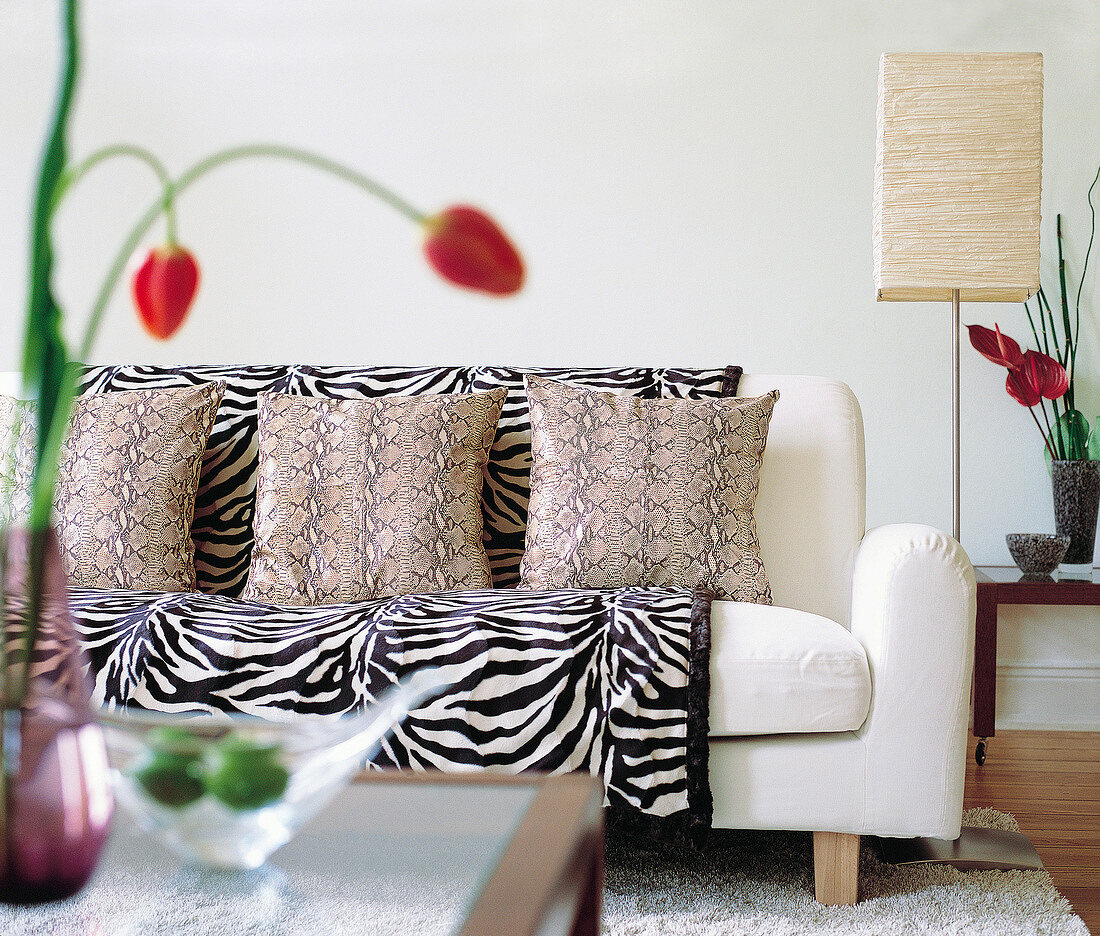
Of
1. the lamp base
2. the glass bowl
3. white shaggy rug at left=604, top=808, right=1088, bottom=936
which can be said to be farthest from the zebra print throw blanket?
the glass bowl

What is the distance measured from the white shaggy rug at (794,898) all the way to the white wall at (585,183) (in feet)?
4.78

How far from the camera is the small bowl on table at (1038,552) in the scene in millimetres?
2699

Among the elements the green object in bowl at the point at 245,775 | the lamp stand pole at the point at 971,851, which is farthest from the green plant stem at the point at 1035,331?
the green object in bowl at the point at 245,775

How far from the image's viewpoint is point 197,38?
3311 mm

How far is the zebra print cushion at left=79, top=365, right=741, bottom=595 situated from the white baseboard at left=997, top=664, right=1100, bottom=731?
4.92 ft

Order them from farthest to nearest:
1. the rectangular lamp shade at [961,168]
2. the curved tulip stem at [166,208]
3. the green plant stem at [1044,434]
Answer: the green plant stem at [1044,434] → the rectangular lamp shade at [961,168] → the curved tulip stem at [166,208]

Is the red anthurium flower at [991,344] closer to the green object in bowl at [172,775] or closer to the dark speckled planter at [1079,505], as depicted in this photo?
the dark speckled planter at [1079,505]

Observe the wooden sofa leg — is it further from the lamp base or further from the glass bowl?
the glass bowl

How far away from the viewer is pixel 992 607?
2.57 m

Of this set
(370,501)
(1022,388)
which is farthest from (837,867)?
(1022,388)

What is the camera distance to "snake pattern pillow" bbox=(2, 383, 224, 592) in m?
2.07

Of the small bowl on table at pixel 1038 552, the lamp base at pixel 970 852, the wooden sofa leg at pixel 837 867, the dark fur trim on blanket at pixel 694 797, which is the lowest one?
the lamp base at pixel 970 852

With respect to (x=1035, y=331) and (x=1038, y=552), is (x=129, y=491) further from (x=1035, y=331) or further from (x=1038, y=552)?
(x=1035, y=331)

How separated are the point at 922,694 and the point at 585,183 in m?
2.07
